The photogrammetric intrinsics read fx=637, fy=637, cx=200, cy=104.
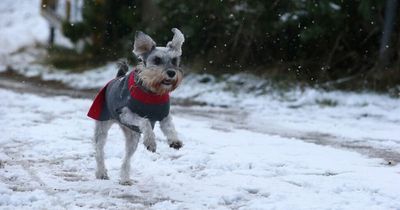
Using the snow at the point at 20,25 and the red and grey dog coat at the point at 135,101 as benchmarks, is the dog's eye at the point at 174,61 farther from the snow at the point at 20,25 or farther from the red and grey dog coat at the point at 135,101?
the snow at the point at 20,25

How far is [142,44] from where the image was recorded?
6.64 meters

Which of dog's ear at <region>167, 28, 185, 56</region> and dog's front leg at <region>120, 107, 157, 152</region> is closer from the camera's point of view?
dog's front leg at <region>120, 107, 157, 152</region>

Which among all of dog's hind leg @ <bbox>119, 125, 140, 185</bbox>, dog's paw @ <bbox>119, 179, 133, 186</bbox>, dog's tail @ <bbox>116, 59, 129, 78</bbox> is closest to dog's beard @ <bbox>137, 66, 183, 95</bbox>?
dog's hind leg @ <bbox>119, 125, 140, 185</bbox>

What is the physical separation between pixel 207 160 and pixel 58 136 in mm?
2899

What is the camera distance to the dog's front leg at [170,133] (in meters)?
6.33

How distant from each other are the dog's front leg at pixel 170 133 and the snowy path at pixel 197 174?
0.53m

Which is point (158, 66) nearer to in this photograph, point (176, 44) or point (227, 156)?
point (176, 44)

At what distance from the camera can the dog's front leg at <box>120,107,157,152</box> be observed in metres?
6.36

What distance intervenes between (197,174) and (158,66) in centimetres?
165

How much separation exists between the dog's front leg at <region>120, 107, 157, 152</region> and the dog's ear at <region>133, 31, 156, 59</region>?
24.4 inches

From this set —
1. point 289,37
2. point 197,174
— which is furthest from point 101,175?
point 289,37

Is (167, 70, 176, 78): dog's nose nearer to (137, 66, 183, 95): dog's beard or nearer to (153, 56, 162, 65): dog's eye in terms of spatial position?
(137, 66, 183, 95): dog's beard

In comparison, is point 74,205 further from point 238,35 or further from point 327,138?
point 238,35

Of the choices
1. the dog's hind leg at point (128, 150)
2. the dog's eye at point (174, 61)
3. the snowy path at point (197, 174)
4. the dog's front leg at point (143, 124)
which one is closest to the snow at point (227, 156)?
the snowy path at point (197, 174)
